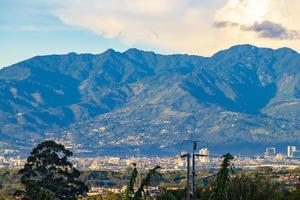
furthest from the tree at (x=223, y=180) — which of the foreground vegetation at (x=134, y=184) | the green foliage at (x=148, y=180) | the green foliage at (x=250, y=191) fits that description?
the green foliage at (x=250, y=191)

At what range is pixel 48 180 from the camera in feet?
164

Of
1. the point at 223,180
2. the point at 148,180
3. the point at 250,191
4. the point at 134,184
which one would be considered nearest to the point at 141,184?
the point at 148,180

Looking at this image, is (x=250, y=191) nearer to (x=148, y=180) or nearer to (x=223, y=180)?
(x=223, y=180)

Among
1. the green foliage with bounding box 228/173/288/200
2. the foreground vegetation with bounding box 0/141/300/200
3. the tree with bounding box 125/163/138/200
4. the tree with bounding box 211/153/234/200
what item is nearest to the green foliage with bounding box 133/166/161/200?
the foreground vegetation with bounding box 0/141/300/200

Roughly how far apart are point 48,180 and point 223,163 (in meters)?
33.5

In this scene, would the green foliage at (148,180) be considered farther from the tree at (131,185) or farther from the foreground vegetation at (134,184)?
the tree at (131,185)

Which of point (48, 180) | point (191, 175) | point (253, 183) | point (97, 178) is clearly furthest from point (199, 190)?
point (97, 178)

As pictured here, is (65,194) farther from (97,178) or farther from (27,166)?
(97,178)

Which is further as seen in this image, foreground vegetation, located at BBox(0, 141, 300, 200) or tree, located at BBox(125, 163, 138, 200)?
tree, located at BBox(125, 163, 138, 200)

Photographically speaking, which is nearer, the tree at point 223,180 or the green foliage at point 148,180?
the tree at point 223,180

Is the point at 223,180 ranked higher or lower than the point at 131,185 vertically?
higher

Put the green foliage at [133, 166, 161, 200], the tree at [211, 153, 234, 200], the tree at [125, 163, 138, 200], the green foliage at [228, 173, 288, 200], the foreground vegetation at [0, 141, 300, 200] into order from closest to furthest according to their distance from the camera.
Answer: the tree at [211, 153, 234, 200] < the green foliage at [133, 166, 161, 200] < the foreground vegetation at [0, 141, 300, 200] < the tree at [125, 163, 138, 200] < the green foliage at [228, 173, 288, 200]

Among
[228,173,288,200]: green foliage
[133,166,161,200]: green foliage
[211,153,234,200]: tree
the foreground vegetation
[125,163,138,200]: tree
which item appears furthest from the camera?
[228,173,288,200]: green foliage

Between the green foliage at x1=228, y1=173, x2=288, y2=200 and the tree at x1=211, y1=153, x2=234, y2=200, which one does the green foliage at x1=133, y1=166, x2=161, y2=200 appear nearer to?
the tree at x1=211, y1=153, x2=234, y2=200
